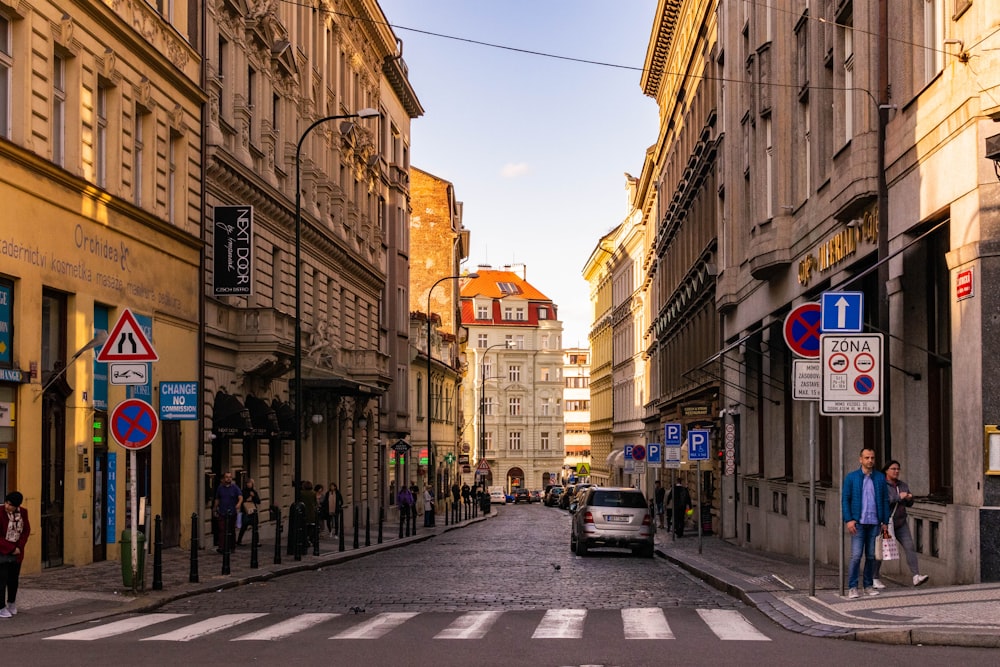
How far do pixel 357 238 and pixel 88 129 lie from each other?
27199 millimetres

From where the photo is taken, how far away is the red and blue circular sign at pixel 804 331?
680 inches

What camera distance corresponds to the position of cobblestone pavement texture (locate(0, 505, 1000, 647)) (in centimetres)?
1368

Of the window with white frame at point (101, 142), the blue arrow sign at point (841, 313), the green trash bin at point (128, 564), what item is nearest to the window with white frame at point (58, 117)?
the window with white frame at point (101, 142)

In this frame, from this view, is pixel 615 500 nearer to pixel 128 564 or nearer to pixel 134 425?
pixel 128 564

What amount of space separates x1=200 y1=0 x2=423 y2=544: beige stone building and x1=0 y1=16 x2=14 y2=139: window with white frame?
9.19 m

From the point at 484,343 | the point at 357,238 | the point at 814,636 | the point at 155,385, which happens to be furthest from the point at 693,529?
the point at 484,343

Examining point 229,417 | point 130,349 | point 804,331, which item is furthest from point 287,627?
point 229,417

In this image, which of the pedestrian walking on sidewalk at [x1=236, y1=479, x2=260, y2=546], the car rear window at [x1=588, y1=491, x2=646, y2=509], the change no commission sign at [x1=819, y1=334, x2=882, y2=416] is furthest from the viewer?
the car rear window at [x1=588, y1=491, x2=646, y2=509]

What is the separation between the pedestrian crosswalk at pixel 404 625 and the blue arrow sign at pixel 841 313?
3.41 metres

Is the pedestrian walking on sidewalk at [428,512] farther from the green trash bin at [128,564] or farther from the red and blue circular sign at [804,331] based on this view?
the red and blue circular sign at [804,331]

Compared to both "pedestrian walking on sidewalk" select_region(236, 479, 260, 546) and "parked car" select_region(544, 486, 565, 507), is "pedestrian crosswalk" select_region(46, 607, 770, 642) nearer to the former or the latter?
"pedestrian walking on sidewalk" select_region(236, 479, 260, 546)

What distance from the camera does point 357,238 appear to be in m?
50.9

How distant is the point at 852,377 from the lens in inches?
620

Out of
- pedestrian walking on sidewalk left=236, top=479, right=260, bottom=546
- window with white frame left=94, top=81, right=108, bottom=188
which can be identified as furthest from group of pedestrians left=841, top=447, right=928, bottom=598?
pedestrian walking on sidewalk left=236, top=479, right=260, bottom=546
